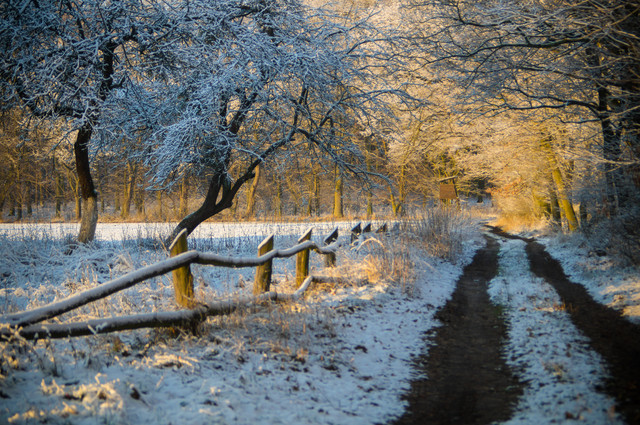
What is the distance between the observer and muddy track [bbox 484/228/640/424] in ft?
12.0

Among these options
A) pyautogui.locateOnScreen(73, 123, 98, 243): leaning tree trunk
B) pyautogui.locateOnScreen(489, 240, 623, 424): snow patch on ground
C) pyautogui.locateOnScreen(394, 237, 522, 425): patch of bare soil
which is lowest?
pyautogui.locateOnScreen(394, 237, 522, 425): patch of bare soil

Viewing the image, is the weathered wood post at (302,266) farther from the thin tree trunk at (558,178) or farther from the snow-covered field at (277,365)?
the thin tree trunk at (558,178)

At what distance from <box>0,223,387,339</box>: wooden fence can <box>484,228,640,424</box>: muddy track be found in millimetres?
3839

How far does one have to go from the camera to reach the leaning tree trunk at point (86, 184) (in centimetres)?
1096

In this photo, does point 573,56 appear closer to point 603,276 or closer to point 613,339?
point 603,276

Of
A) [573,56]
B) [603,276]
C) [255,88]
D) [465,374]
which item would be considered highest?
[573,56]

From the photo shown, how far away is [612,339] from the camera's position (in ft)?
17.0

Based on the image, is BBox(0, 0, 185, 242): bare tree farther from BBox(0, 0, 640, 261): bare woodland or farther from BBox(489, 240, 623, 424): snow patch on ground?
BBox(489, 240, 623, 424): snow patch on ground

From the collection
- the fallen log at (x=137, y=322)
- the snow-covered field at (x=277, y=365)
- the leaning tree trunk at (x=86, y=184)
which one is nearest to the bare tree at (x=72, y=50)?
the leaning tree trunk at (x=86, y=184)

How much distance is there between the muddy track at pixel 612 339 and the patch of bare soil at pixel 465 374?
872 millimetres

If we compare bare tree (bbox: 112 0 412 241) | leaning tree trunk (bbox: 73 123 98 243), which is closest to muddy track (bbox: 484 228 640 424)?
bare tree (bbox: 112 0 412 241)

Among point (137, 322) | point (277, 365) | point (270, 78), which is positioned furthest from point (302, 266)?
point (270, 78)

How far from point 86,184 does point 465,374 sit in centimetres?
1052

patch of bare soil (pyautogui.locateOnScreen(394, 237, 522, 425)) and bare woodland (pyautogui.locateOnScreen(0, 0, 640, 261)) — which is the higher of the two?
bare woodland (pyautogui.locateOnScreen(0, 0, 640, 261))
